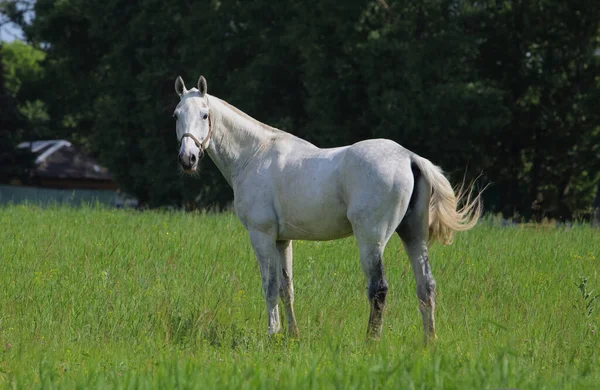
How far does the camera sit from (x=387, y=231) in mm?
7430

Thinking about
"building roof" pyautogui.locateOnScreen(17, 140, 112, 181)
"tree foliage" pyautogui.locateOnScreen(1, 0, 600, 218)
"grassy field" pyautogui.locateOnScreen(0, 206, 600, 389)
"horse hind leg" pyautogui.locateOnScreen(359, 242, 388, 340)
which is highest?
"tree foliage" pyautogui.locateOnScreen(1, 0, 600, 218)

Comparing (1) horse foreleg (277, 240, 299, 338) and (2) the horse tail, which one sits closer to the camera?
(2) the horse tail

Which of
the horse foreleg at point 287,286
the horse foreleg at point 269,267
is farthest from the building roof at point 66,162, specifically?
the horse foreleg at point 269,267

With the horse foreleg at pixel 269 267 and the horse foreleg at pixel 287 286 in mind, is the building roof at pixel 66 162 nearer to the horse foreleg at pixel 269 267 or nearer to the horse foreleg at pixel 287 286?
the horse foreleg at pixel 287 286

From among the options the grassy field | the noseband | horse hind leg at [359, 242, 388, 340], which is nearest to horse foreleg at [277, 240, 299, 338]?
the grassy field

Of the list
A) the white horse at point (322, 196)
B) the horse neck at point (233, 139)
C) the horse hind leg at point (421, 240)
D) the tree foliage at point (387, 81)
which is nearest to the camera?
the white horse at point (322, 196)

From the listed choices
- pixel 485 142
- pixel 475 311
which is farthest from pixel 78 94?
pixel 475 311

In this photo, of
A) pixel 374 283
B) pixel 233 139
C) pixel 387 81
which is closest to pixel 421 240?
pixel 374 283

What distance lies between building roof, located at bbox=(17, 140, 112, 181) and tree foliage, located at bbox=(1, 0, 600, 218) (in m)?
22.7

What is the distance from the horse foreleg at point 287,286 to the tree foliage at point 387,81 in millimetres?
15596

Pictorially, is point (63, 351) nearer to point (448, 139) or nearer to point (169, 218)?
point (169, 218)

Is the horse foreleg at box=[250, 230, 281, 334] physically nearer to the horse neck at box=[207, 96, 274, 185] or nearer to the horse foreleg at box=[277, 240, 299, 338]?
the horse foreleg at box=[277, 240, 299, 338]

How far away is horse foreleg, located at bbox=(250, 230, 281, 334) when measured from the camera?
7.91m

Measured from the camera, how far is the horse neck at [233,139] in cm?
832
